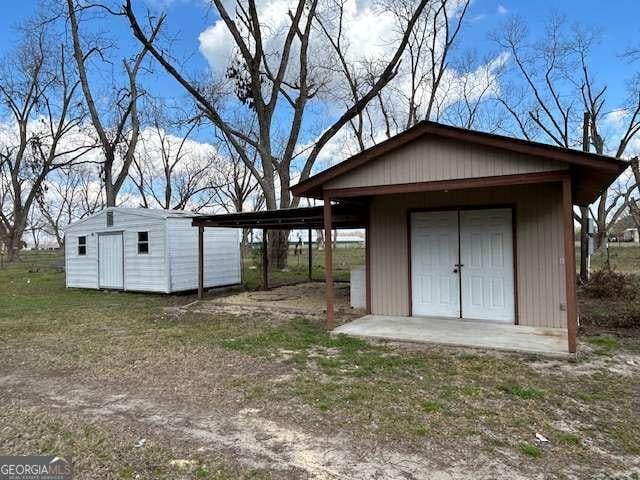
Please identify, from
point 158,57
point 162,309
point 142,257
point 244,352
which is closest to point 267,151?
point 158,57

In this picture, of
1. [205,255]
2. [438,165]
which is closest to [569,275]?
[438,165]

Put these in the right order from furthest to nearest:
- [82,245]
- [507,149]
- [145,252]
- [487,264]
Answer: [82,245], [145,252], [487,264], [507,149]

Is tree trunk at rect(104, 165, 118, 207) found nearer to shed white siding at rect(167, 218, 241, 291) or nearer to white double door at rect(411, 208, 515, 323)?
shed white siding at rect(167, 218, 241, 291)

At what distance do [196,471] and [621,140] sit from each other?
23656mm

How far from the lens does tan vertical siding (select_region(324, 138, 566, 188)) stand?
5.85 meters

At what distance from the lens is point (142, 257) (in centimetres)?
1331

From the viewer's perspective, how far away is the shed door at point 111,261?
45.7ft

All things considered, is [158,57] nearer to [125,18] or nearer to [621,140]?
[125,18]

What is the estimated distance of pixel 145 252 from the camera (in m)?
13.3

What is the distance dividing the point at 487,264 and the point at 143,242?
9.78 m

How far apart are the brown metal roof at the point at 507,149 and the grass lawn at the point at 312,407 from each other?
2238 mm

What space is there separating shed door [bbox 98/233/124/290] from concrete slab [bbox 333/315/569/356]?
9057mm

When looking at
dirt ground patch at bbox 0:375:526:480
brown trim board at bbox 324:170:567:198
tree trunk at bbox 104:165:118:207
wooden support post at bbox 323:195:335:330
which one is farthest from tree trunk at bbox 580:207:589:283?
tree trunk at bbox 104:165:118:207

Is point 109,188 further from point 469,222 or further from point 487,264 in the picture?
point 487,264
